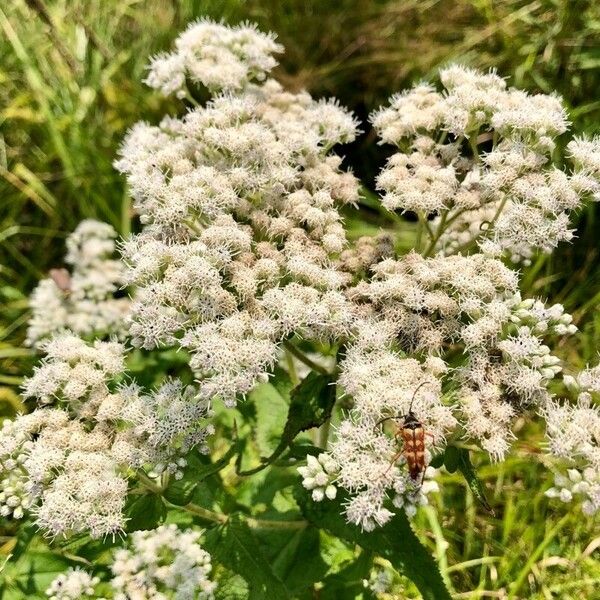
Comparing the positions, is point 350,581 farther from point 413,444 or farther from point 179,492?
point 413,444

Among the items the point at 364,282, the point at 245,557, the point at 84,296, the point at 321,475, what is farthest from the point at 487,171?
the point at 84,296

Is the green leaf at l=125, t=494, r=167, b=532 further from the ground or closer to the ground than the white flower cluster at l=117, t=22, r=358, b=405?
closer to the ground

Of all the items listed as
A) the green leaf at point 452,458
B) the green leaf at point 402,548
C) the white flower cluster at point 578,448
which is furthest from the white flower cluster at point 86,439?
the white flower cluster at point 578,448

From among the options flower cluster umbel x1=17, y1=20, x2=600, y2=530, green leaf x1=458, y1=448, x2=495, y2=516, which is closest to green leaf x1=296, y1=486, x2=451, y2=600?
flower cluster umbel x1=17, y1=20, x2=600, y2=530

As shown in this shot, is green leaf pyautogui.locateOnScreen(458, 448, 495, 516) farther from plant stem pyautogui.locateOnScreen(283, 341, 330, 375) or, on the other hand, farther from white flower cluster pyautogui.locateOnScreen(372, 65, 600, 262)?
white flower cluster pyautogui.locateOnScreen(372, 65, 600, 262)

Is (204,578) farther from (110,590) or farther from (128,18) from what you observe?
(128,18)

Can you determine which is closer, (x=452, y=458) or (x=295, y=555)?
(x=452, y=458)

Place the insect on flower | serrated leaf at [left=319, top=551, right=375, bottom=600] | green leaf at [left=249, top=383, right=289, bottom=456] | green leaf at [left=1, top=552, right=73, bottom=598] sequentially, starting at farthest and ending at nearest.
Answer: green leaf at [left=249, top=383, right=289, bottom=456] < serrated leaf at [left=319, top=551, right=375, bottom=600] < green leaf at [left=1, top=552, right=73, bottom=598] < the insect on flower
